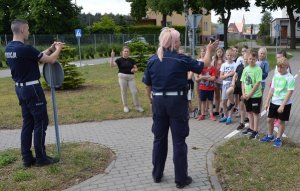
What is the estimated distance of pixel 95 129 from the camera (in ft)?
29.5

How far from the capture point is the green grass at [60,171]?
555 cm

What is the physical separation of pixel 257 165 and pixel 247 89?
207 cm

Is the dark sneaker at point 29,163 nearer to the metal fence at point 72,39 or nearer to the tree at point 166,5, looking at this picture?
the metal fence at point 72,39

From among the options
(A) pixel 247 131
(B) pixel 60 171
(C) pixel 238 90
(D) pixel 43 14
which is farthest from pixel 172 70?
(D) pixel 43 14

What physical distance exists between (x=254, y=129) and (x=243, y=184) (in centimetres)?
260

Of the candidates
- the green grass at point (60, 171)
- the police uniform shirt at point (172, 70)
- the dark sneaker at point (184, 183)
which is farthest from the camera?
the green grass at point (60, 171)

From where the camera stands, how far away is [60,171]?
6008 mm

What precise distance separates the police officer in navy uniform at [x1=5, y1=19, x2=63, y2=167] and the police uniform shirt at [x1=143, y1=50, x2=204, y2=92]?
162 cm

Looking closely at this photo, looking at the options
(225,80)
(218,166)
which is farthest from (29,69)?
(225,80)

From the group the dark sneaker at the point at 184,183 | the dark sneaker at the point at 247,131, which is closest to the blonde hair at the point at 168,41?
the dark sneaker at the point at 184,183

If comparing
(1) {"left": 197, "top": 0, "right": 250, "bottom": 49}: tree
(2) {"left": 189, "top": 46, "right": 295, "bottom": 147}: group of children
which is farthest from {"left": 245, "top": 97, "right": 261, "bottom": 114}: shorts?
(1) {"left": 197, "top": 0, "right": 250, "bottom": 49}: tree

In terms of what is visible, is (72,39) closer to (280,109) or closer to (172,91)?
(280,109)

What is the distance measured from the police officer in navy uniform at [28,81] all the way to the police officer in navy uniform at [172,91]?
1.64 meters

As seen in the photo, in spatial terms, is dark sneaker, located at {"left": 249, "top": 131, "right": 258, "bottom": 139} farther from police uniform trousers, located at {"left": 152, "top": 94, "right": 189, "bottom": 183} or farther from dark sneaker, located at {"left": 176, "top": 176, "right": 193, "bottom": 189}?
police uniform trousers, located at {"left": 152, "top": 94, "right": 189, "bottom": 183}
